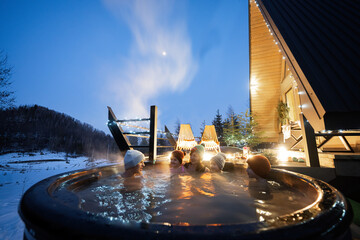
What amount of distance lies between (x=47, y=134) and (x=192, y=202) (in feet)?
54.7

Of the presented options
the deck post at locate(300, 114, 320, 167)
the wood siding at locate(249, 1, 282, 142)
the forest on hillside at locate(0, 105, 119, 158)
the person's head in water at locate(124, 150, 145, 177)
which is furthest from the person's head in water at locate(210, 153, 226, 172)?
the forest on hillside at locate(0, 105, 119, 158)

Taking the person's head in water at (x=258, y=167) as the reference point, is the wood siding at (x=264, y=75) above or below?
above

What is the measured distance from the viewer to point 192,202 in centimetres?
151

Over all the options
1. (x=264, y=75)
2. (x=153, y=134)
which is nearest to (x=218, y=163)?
(x=153, y=134)

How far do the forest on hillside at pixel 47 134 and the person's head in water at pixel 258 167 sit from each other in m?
12.6

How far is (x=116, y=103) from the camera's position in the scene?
3691 inches

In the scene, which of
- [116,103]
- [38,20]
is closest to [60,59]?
[38,20]

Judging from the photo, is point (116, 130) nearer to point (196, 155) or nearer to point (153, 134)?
point (153, 134)

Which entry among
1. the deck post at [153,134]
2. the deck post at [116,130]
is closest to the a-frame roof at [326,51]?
the deck post at [153,134]

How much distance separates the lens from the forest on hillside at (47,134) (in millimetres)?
10148

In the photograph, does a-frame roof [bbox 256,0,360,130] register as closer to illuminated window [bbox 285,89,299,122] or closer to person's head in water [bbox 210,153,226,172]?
person's head in water [bbox 210,153,226,172]

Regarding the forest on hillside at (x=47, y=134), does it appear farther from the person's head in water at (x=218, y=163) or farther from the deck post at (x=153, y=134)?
the person's head in water at (x=218, y=163)

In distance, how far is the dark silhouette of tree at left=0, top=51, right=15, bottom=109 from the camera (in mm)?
7602

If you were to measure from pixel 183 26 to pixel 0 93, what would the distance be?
252ft
